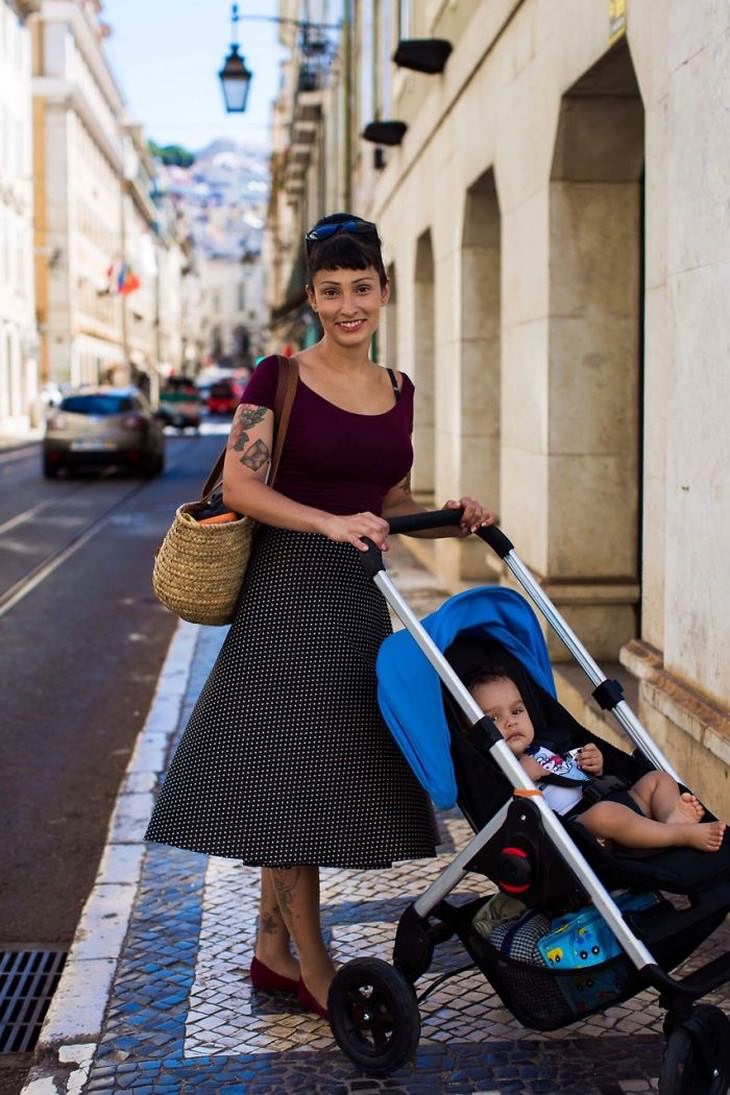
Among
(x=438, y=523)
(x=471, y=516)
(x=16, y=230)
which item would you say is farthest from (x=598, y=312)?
(x=16, y=230)

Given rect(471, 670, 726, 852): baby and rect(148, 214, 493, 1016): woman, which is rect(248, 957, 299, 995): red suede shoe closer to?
rect(148, 214, 493, 1016): woman

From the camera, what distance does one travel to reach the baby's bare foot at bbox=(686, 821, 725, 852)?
135 inches

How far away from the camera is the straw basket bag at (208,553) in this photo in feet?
12.7

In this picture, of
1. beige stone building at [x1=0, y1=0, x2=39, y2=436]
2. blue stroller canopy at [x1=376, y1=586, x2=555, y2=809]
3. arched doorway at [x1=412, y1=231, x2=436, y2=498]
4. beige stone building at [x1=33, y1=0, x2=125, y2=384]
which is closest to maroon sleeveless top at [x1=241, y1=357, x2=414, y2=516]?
blue stroller canopy at [x1=376, y1=586, x2=555, y2=809]

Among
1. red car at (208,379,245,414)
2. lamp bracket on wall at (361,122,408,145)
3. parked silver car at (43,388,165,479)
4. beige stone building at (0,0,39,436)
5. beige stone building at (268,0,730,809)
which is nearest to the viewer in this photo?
beige stone building at (268,0,730,809)

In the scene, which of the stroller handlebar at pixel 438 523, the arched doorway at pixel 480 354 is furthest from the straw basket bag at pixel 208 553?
the arched doorway at pixel 480 354

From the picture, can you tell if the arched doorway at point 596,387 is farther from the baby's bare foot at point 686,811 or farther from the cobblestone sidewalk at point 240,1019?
the baby's bare foot at point 686,811

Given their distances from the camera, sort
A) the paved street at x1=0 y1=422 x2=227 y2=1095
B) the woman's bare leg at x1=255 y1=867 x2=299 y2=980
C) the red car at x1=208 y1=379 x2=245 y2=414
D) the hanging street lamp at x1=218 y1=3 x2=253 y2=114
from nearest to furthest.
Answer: the woman's bare leg at x1=255 y1=867 x2=299 y2=980 < the paved street at x1=0 y1=422 x2=227 y2=1095 < the hanging street lamp at x1=218 y1=3 x2=253 y2=114 < the red car at x1=208 y1=379 x2=245 y2=414

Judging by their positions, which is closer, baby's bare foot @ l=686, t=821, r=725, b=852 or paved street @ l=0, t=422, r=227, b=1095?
baby's bare foot @ l=686, t=821, r=725, b=852

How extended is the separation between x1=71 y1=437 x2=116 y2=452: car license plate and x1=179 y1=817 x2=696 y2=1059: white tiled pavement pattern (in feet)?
70.0

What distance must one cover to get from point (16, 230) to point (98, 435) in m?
32.6

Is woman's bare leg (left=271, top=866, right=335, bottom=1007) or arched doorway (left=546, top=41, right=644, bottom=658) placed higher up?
arched doorway (left=546, top=41, right=644, bottom=658)

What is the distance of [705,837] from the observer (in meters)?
3.42

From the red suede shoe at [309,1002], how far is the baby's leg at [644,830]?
97 centimetres
